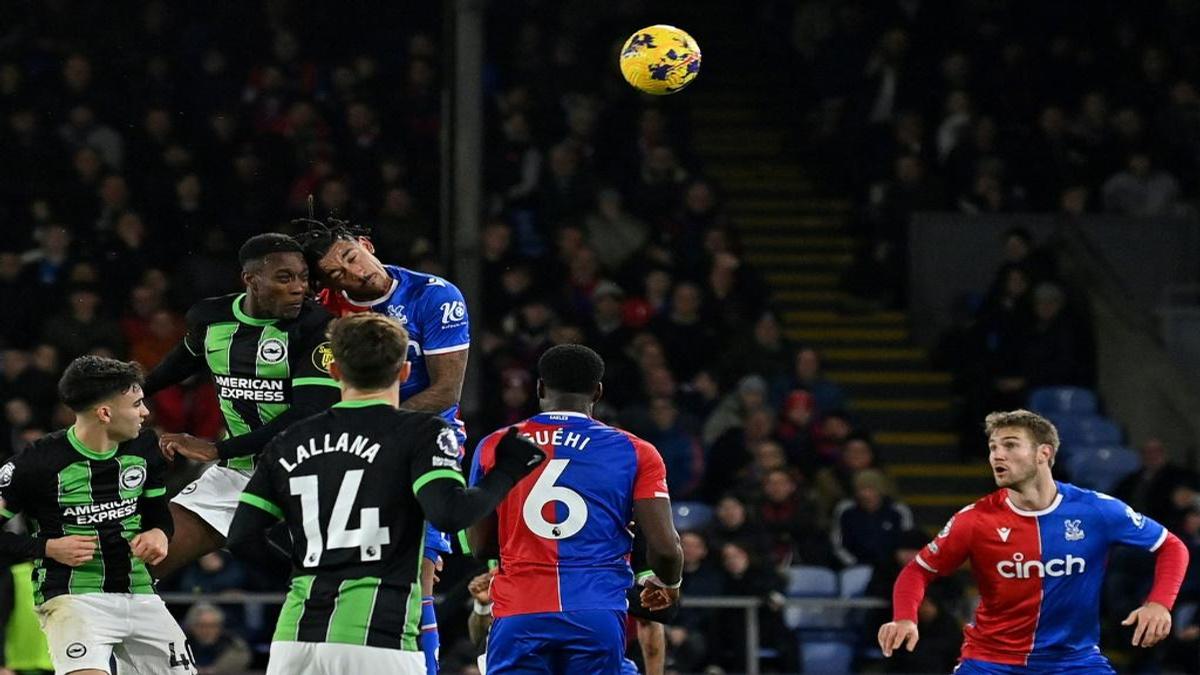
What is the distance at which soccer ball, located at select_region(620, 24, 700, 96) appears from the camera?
31.7ft

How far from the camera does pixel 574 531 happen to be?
7367 millimetres

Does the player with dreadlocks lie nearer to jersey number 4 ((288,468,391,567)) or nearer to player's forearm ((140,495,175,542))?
player's forearm ((140,495,175,542))

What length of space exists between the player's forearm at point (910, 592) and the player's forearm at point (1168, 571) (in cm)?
87

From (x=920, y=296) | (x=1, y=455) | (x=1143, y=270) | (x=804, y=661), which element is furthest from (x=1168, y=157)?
(x=1, y=455)

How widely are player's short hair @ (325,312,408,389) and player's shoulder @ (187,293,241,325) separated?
2.06 meters

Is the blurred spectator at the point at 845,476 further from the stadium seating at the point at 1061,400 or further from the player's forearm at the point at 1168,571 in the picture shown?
the player's forearm at the point at 1168,571

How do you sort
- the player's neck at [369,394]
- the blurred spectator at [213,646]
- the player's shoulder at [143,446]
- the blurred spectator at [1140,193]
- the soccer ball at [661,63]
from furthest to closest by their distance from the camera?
1. the blurred spectator at [1140,193]
2. the blurred spectator at [213,646]
3. the soccer ball at [661,63]
4. the player's shoulder at [143,446]
5. the player's neck at [369,394]

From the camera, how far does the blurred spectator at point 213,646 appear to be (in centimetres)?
1261

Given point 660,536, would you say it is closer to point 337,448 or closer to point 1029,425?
point 337,448

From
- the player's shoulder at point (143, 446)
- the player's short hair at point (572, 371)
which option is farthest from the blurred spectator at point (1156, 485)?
the player's shoulder at point (143, 446)

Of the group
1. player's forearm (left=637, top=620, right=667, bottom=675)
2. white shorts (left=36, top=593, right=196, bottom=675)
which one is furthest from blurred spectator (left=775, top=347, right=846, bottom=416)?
white shorts (left=36, top=593, right=196, bottom=675)

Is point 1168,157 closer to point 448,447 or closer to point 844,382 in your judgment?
point 844,382

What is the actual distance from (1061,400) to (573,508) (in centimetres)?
982

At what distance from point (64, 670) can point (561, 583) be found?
6.19 feet
